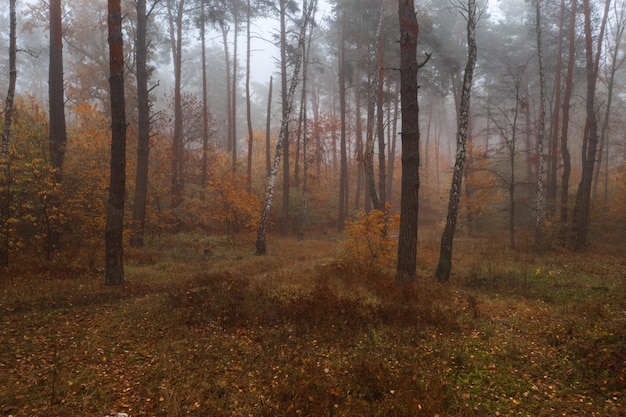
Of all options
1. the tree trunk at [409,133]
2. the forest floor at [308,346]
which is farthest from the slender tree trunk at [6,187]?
the tree trunk at [409,133]

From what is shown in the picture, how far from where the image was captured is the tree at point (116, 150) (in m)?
8.19

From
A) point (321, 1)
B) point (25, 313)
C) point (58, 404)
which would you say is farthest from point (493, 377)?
point (321, 1)

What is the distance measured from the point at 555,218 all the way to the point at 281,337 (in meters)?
16.7

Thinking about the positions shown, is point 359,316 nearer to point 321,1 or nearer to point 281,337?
point 281,337

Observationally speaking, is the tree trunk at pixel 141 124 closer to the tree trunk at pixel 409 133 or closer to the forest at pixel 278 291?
the forest at pixel 278 291

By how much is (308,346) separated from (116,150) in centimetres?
694

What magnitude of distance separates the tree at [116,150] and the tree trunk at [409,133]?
7.18m

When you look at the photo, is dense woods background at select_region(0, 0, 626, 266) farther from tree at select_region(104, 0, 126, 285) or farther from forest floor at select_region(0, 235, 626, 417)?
forest floor at select_region(0, 235, 626, 417)

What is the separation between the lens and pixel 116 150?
846 centimetres

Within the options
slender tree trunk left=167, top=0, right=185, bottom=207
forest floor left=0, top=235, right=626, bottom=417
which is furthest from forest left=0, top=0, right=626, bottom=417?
slender tree trunk left=167, top=0, right=185, bottom=207

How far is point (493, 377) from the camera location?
4902mm

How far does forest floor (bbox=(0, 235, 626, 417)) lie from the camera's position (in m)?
4.24

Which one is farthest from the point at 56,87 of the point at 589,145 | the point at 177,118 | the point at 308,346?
the point at 589,145

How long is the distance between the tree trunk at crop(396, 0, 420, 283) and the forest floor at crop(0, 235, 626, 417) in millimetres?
877
